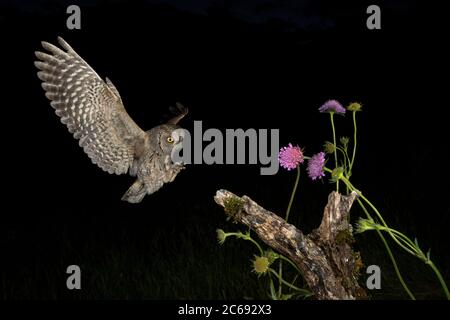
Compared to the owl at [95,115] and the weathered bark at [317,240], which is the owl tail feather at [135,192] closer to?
the owl at [95,115]

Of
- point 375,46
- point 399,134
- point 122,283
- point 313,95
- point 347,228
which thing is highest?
point 375,46

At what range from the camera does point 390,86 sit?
9148 millimetres

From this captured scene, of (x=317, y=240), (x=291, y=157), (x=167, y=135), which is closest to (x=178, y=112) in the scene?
(x=167, y=135)

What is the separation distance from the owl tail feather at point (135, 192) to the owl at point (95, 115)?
165 millimetres

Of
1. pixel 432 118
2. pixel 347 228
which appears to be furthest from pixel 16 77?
pixel 347 228

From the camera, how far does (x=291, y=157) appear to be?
135 inches

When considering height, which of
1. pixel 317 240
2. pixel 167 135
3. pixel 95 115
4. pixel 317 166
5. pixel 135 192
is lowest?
pixel 317 240

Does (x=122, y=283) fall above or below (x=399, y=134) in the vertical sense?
below

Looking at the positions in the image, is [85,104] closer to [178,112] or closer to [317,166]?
[178,112]

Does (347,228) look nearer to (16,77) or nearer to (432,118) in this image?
(432,118)

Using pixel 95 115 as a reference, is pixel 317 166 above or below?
below

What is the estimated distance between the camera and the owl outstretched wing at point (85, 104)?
12.1 feet

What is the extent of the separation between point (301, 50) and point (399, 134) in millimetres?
3315

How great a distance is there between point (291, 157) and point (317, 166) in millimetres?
181
